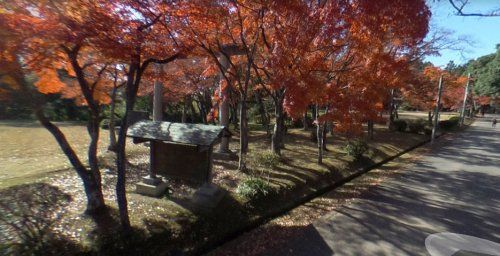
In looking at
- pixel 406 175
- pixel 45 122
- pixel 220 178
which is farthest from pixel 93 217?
pixel 406 175

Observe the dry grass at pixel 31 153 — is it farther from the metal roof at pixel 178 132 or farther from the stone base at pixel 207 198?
the stone base at pixel 207 198

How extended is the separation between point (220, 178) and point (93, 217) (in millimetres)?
4570

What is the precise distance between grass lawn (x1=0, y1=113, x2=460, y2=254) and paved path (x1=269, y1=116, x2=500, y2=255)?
5.22 ft

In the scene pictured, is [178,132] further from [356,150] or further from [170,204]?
[356,150]

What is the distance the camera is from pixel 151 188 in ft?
27.8

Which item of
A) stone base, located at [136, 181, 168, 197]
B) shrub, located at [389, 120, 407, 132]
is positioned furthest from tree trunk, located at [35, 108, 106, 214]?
shrub, located at [389, 120, 407, 132]

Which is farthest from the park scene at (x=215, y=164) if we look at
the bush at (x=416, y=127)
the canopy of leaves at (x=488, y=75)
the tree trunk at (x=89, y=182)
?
the canopy of leaves at (x=488, y=75)

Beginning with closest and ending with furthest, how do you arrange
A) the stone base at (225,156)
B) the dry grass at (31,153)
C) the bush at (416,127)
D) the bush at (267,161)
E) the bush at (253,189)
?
the bush at (253,189), the dry grass at (31,153), the bush at (267,161), the stone base at (225,156), the bush at (416,127)

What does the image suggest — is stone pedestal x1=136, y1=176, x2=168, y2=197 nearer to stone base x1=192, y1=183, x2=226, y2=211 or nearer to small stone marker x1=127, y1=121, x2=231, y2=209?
small stone marker x1=127, y1=121, x2=231, y2=209

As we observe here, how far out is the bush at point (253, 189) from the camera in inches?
354

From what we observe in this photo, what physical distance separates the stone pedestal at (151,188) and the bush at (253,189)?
7.31 feet

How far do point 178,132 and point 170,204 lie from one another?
73.9 inches

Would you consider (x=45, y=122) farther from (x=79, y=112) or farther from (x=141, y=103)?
(x=79, y=112)

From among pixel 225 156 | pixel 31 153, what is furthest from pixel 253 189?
pixel 31 153
